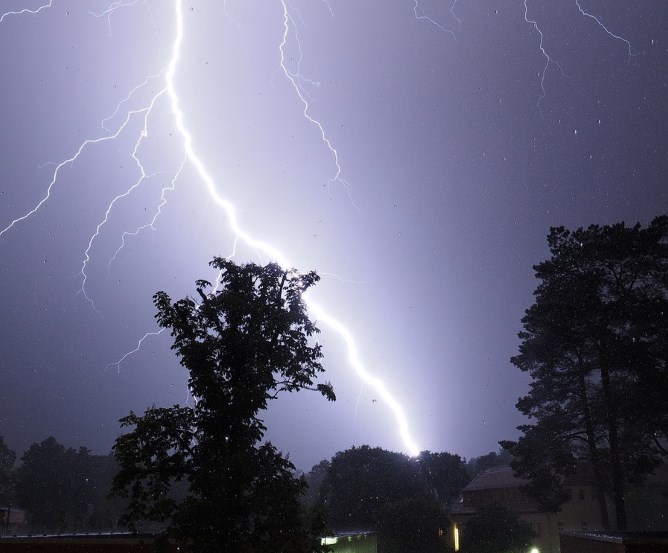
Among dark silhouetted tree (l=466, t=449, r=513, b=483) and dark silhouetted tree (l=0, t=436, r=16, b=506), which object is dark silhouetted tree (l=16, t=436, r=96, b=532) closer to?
dark silhouetted tree (l=0, t=436, r=16, b=506)

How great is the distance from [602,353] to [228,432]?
16.6 m

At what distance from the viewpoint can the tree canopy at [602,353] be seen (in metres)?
19.0

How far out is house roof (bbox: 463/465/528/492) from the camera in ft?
149

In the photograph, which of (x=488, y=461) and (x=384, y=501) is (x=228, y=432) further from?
(x=488, y=461)

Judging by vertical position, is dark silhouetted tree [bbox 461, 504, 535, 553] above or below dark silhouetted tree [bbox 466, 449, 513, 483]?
below

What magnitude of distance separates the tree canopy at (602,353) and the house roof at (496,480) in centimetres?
2343

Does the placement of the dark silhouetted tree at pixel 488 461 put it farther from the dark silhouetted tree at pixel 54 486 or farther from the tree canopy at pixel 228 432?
the tree canopy at pixel 228 432

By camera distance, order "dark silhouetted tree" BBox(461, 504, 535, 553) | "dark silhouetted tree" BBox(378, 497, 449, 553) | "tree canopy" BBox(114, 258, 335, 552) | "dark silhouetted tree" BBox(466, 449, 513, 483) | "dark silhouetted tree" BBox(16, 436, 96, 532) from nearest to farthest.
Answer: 1. "tree canopy" BBox(114, 258, 335, 552)
2. "dark silhouetted tree" BBox(461, 504, 535, 553)
3. "dark silhouetted tree" BBox(378, 497, 449, 553)
4. "dark silhouetted tree" BBox(16, 436, 96, 532)
5. "dark silhouetted tree" BBox(466, 449, 513, 483)

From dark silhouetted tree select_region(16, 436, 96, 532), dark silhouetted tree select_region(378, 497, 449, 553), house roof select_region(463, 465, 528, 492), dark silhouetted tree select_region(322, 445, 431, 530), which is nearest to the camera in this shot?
dark silhouetted tree select_region(378, 497, 449, 553)

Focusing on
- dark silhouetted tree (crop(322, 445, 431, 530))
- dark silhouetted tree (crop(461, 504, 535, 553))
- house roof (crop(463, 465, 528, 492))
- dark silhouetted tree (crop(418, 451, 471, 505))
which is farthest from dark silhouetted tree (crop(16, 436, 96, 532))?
dark silhouetted tree (crop(461, 504, 535, 553))

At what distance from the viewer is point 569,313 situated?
2044cm

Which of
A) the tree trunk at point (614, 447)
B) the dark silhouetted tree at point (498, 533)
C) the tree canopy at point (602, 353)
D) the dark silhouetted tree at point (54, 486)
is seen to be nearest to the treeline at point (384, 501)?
the dark silhouetted tree at point (498, 533)

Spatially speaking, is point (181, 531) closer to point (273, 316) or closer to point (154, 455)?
point (154, 455)

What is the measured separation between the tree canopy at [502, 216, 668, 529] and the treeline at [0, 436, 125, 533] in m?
55.5
